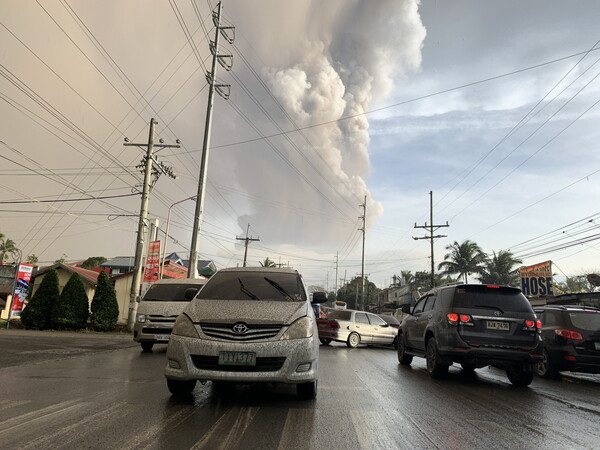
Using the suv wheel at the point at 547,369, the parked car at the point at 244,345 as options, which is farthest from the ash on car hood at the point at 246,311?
the suv wheel at the point at 547,369

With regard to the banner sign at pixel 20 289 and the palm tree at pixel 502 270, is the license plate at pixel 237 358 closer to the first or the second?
the banner sign at pixel 20 289

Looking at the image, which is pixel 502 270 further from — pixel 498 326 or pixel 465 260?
pixel 498 326

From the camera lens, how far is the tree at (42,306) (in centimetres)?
2055

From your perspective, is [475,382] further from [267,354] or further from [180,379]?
[180,379]

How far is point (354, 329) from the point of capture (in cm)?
1734

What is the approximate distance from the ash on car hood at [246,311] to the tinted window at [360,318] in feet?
40.4

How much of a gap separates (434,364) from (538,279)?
96.9 ft

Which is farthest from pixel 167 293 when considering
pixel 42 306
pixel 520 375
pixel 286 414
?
pixel 42 306

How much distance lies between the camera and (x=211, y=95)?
92.9 ft

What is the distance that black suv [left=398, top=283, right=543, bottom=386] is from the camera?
25.8 feet

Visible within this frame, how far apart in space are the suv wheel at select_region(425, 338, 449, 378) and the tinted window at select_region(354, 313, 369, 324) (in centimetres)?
866

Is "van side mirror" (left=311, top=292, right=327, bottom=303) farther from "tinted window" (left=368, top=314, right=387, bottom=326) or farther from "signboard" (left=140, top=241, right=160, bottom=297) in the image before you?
"signboard" (left=140, top=241, right=160, bottom=297)

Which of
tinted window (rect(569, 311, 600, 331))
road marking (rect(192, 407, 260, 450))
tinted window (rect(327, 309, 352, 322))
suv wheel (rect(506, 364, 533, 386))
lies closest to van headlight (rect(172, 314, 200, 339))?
road marking (rect(192, 407, 260, 450))

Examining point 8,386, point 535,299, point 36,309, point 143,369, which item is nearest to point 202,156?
point 36,309
